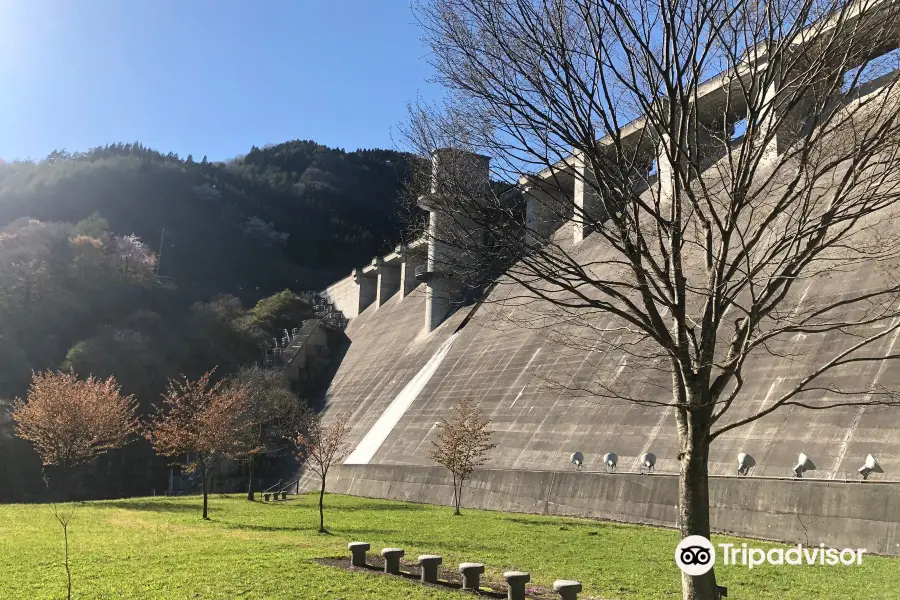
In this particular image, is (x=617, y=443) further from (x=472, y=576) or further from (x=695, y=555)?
(x=695, y=555)

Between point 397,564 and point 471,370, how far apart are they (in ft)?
52.3

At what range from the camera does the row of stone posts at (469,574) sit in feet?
20.1

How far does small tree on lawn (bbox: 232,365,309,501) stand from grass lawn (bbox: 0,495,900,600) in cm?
1325

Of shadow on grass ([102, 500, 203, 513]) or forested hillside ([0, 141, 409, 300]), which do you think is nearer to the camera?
shadow on grass ([102, 500, 203, 513])

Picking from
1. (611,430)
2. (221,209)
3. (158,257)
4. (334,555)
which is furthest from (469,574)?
(221,209)

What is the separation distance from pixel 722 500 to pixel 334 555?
6090 millimetres

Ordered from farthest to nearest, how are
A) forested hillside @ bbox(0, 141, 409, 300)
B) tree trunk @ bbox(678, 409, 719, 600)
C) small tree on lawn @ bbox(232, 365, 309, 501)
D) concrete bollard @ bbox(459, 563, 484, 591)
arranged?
forested hillside @ bbox(0, 141, 409, 300)
small tree on lawn @ bbox(232, 365, 309, 501)
concrete bollard @ bbox(459, 563, 484, 591)
tree trunk @ bbox(678, 409, 719, 600)

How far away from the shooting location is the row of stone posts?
20.1 feet

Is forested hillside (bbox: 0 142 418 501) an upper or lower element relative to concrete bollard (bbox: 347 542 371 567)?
upper

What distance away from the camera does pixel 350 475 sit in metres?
23.8

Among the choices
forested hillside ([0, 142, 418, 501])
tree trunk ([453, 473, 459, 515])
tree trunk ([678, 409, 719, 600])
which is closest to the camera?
tree trunk ([678, 409, 719, 600])

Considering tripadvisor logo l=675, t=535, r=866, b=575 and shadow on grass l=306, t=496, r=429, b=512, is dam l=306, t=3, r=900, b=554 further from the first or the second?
shadow on grass l=306, t=496, r=429, b=512

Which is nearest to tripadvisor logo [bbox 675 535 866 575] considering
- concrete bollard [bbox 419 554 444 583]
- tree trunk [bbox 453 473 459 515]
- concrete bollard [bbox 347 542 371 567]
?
concrete bollard [bbox 419 554 444 583]

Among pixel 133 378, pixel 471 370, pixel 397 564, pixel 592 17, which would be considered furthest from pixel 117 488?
pixel 592 17
